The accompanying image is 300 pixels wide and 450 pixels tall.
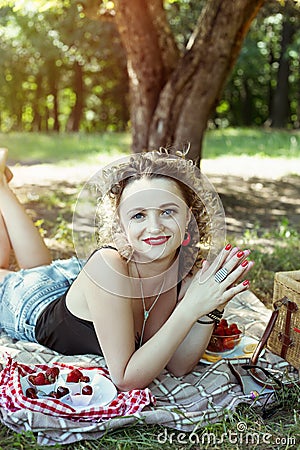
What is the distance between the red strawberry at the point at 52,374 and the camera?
2496 millimetres

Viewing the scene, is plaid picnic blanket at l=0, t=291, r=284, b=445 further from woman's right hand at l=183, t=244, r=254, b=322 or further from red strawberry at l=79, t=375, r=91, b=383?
woman's right hand at l=183, t=244, r=254, b=322

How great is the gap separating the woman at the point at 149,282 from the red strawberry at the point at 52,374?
0.67ft

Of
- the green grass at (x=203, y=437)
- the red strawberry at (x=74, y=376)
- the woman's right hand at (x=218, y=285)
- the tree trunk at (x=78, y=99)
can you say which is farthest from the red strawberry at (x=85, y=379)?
the tree trunk at (x=78, y=99)

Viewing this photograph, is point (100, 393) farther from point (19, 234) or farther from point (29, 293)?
point (19, 234)

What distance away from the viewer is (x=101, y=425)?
2297 mm

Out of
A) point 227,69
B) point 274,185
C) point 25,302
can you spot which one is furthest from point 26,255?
point 274,185

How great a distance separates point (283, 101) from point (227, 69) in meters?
11.9

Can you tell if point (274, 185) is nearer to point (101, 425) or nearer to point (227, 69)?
point (227, 69)

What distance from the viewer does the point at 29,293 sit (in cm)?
303

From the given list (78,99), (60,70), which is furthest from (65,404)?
(60,70)

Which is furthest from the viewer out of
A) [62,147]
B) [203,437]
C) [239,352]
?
[62,147]

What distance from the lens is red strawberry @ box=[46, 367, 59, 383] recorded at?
250 centimetres

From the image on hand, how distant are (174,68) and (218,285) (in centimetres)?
403

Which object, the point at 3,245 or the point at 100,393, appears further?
the point at 3,245
